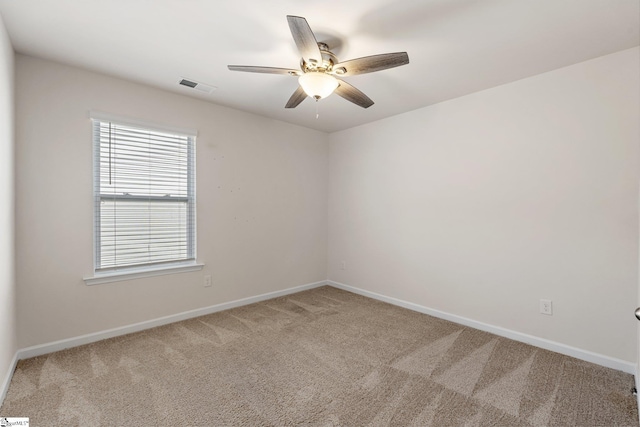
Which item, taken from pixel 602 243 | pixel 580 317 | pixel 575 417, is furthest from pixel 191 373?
pixel 602 243

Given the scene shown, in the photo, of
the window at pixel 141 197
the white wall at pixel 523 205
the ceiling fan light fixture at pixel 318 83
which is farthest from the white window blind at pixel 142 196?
the white wall at pixel 523 205

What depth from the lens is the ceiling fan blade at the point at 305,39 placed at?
5.06 feet

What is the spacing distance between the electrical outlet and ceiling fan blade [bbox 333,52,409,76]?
239 cm

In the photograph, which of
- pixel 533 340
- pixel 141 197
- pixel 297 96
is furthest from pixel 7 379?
pixel 533 340

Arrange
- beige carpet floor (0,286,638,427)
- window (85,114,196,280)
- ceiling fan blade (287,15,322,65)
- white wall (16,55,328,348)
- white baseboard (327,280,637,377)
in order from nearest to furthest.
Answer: ceiling fan blade (287,15,322,65) < beige carpet floor (0,286,638,427) < white baseboard (327,280,637,377) < white wall (16,55,328,348) < window (85,114,196,280)

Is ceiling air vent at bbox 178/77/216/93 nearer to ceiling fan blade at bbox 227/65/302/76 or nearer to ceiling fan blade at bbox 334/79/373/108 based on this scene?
ceiling fan blade at bbox 227/65/302/76

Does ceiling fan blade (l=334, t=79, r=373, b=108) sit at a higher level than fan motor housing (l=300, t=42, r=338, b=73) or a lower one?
lower

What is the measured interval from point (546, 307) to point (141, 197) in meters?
3.95

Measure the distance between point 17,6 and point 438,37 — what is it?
2.72 m

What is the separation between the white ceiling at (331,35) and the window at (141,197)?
1.95ft

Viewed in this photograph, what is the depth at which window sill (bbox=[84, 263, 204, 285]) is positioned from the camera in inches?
106

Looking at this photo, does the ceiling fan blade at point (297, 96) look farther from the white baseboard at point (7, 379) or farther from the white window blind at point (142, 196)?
the white baseboard at point (7, 379)

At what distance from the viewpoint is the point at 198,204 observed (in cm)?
333

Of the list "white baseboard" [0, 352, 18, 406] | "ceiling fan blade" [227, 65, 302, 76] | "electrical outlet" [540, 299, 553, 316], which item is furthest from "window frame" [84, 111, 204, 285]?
"electrical outlet" [540, 299, 553, 316]
